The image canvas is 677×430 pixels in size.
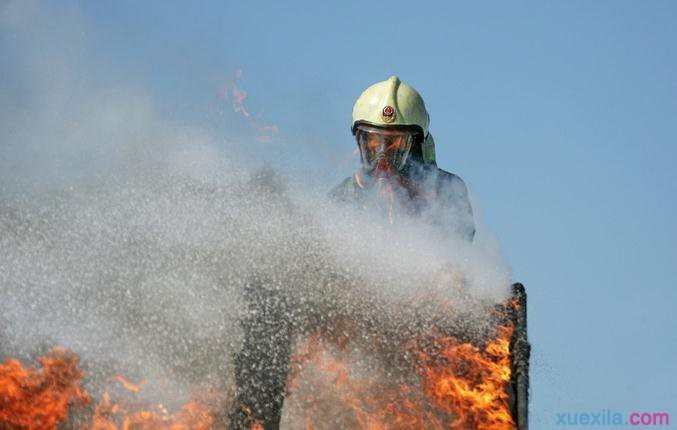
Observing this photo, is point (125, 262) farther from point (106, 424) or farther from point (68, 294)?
point (106, 424)

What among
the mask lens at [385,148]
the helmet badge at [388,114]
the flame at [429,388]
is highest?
the helmet badge at [388,114]

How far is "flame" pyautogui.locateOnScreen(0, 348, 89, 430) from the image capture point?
13.4 metres

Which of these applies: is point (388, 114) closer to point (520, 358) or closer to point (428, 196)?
point (428, 196)

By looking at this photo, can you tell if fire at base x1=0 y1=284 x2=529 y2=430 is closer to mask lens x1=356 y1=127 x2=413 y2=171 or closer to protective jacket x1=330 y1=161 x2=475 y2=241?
protective jacket x1=330 y1=161 x2=475 y2=241

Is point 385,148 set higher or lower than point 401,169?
higher

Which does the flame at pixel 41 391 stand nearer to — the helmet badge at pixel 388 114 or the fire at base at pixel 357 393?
the fire at base at pixel 357 393

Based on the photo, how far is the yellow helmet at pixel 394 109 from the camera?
17.0 metres

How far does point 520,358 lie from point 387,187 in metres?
4.28

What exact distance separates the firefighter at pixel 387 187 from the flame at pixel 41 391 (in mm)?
2345

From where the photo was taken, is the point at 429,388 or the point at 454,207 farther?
the point at 454,207

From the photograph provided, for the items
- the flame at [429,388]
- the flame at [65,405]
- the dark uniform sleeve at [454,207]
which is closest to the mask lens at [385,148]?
the dark uniform sleeve at [454,207]

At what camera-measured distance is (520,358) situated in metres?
13.1

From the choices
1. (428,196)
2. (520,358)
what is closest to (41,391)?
(520,358)

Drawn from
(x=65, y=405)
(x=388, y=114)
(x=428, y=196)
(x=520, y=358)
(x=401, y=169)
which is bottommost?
(x=65, y=405)
